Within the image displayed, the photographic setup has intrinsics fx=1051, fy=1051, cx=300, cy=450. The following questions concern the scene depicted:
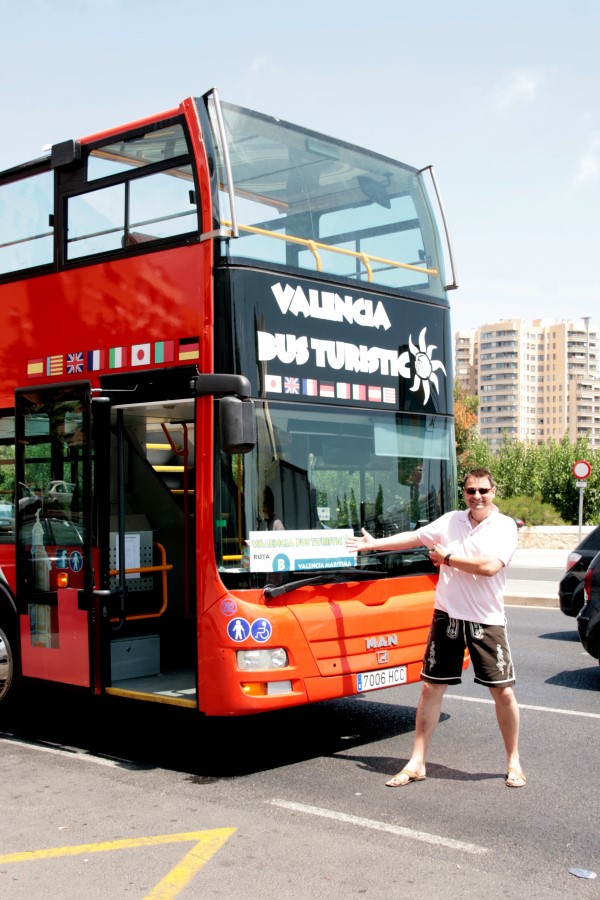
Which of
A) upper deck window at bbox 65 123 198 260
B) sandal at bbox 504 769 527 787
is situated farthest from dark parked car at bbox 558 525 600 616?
upper deck window at bbox 65 123 198 260

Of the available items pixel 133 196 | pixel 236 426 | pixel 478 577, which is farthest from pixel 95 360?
pixel 478 577

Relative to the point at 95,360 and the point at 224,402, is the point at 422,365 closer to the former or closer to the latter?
the point at 224,402

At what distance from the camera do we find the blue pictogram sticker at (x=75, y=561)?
23.6 ft

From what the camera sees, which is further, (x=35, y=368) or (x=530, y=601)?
(x=530, y=601)

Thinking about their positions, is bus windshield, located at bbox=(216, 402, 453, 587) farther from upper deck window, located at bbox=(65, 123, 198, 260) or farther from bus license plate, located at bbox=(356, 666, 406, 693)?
upper deck window, located at bbox=(65, 123, 198, 260)

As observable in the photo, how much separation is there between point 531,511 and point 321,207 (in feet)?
115

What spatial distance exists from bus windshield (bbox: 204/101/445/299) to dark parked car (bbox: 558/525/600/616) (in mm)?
5418

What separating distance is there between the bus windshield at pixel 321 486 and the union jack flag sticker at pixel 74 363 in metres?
1.65

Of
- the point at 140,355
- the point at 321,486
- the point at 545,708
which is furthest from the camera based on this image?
the point at 545,708

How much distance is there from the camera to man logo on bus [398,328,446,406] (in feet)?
24.5

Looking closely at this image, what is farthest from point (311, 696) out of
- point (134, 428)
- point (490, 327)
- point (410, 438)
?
point (490, 327)

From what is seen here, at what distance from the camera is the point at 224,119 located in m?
6.71

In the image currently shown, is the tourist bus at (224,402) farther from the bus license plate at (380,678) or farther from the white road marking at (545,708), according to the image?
the white road marking at (545,708)

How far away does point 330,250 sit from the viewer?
723 cm
